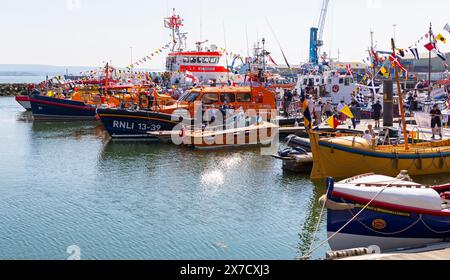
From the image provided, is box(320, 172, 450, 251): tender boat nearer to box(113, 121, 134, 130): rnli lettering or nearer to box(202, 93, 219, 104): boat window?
box(202, 93, 219, 104): boat window

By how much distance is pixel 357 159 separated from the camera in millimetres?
17594

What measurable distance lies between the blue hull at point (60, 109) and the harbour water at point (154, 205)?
13.8 meters

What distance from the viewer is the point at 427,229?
11234 mm

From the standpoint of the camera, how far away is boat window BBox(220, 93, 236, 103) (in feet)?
96.6

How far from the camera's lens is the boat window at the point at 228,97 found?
96.6ft

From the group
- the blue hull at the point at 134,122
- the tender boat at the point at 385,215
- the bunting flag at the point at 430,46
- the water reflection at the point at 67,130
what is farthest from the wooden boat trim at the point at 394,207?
the water reflection at the point at 67,130

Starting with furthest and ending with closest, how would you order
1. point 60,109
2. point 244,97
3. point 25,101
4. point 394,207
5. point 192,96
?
1. point 25,101
2. point 60,109
3. point 244,97
4. point 192,96
5. point 394,207

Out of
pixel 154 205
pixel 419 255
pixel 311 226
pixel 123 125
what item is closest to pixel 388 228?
pixel 419 255

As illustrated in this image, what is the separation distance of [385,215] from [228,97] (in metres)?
19.0

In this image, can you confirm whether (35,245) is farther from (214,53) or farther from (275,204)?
(214,53)

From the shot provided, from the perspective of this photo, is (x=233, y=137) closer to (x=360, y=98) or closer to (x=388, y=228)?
(x=360, y=98)

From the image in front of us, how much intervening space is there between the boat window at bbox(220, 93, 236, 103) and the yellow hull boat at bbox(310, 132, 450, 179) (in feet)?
39.4

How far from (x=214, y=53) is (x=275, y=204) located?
101 ft
